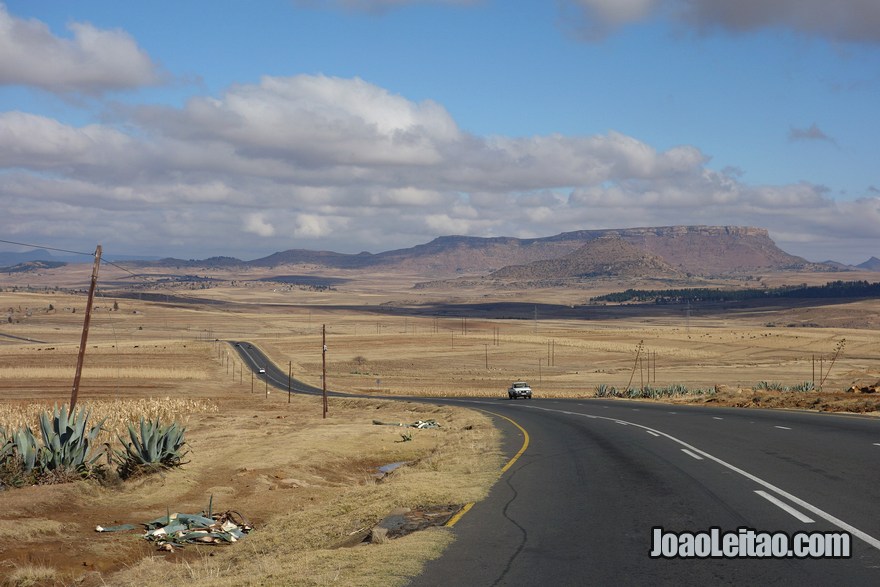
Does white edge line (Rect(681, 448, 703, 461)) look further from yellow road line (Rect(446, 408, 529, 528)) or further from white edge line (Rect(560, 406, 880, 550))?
yellow road line (Rect(446, 408, 529, 528))

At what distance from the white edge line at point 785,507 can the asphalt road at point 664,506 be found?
0.03 meters

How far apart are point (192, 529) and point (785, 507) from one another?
10.8 m

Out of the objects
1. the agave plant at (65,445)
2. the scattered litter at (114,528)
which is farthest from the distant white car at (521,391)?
the scattered litter at (114,528)

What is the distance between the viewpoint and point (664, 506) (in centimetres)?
Result: 1309

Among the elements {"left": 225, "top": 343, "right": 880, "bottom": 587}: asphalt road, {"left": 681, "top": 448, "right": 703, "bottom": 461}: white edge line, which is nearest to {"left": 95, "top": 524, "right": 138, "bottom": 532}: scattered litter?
{"left": 225, "top": 343, "right": 880, "bottom": 587}: asphalt road

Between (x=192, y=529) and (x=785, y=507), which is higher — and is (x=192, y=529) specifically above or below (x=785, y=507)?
below

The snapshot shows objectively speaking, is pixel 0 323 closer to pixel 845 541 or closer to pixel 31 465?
pixel 31 465

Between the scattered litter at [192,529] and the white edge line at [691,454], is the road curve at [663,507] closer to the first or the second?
the white edge line at [691,454]

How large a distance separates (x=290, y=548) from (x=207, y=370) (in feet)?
284

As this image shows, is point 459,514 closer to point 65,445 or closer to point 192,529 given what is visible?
point 192,529

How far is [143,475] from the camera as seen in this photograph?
69.9 feet

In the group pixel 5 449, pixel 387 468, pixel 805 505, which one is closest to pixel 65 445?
pixel 5 449

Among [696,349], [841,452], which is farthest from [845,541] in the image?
[696,349]

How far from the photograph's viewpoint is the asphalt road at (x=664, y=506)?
9.34m
